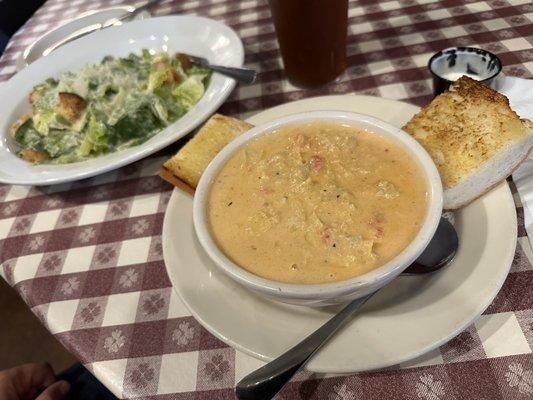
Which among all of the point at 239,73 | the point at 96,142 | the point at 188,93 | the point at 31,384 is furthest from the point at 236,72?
the point at 31,384

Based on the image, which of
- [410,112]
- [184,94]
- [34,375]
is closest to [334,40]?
[410,112]

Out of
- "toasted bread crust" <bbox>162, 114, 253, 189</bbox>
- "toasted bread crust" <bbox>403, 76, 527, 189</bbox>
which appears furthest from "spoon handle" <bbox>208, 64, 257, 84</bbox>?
"toasted bread crust" <bbox>403, 76, 527, 189</bbox>

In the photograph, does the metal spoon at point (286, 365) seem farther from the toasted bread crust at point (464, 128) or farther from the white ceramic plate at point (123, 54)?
the white ceramic plate at point (123, 54)

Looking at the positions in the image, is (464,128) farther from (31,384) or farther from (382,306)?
(31,384)

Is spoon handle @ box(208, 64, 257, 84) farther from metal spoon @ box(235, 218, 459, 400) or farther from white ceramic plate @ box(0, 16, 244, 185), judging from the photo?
metal spoon @ box(235, 218, 459, 400)

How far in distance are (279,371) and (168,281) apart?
547 millimetres

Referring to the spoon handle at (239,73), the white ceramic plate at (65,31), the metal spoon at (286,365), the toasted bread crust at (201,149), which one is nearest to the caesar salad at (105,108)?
the spoon handle at (239,73)

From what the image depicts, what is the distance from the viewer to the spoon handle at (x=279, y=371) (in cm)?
92

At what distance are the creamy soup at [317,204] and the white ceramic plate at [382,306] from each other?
119 millimetres

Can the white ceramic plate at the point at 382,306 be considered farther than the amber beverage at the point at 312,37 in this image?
No

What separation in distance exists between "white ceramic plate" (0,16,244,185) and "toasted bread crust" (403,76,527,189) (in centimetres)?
81

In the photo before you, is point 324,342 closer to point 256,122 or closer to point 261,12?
point 256,122

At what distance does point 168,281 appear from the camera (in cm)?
135

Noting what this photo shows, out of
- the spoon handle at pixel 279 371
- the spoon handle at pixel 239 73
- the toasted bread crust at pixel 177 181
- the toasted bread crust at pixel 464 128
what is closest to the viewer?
the spoon handle at pixel 279 371
